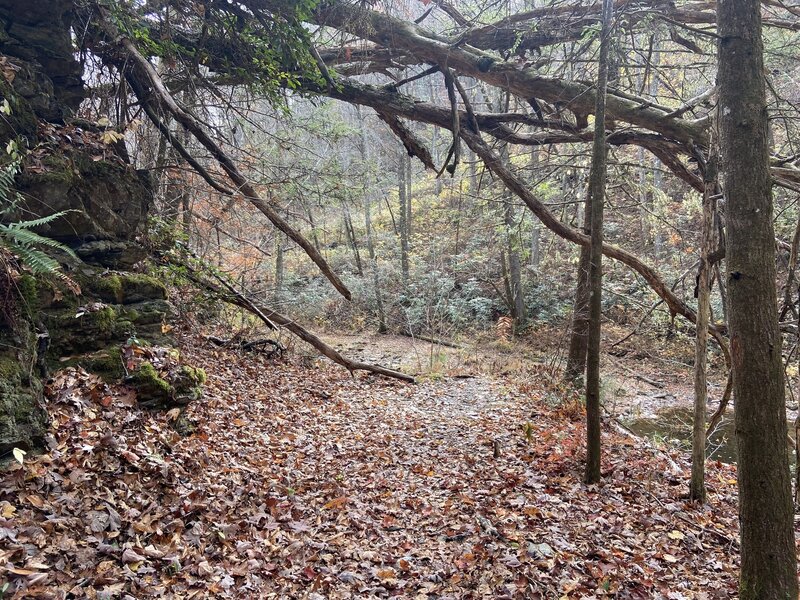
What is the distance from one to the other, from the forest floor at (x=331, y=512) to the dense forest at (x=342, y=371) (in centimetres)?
3

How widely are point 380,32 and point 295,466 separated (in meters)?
6.32

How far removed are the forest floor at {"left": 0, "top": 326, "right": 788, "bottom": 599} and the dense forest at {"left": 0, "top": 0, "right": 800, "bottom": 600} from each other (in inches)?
1.0

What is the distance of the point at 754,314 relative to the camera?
2566 millimetres

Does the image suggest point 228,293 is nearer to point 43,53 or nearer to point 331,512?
point 43,53

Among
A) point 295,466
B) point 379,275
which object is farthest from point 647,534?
point 379,275

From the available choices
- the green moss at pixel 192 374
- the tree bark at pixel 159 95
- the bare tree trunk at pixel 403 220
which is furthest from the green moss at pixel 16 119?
the bare tree trunk at pixel 403 220

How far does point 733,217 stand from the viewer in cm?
262

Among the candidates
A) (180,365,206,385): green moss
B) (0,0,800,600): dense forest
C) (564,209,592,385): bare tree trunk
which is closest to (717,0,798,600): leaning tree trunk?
(0,0,800,600): dense forest

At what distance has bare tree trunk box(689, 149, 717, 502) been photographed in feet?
15.7

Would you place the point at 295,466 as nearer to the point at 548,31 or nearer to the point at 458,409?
the point at 458,409

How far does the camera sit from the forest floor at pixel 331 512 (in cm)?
299

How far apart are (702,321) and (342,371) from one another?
23.5 ft

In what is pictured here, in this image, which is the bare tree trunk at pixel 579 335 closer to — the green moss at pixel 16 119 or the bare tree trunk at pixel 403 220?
the green moss at pixel 16 119

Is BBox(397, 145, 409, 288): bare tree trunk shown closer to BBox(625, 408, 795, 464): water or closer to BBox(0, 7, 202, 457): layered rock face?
BBox(625, 408, 795, 464): water
